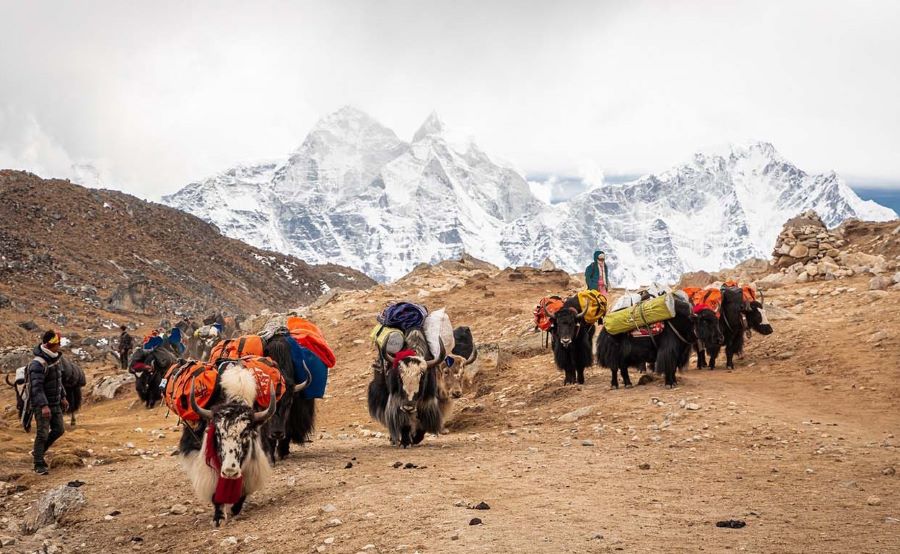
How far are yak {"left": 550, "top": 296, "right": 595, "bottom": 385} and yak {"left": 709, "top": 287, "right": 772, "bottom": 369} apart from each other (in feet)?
6.84

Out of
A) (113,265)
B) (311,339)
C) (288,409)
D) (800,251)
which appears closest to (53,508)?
(288,409)

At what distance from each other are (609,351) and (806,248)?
1199cm

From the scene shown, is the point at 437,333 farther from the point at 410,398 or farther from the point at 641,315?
the point at 641,315

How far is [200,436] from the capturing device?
6484mm

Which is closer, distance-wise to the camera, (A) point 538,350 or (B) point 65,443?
(B) point 65,443

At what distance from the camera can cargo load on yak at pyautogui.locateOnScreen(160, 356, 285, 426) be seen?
636 cm

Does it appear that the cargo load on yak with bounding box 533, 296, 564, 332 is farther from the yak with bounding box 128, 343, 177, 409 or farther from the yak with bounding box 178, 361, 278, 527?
the yak with bounding box 128, 343, 177, 409

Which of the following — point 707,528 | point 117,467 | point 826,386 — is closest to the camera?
point 707,528

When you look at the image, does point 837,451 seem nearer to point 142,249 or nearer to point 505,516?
point 505,516

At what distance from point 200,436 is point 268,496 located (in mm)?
748

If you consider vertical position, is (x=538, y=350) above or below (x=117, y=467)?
above

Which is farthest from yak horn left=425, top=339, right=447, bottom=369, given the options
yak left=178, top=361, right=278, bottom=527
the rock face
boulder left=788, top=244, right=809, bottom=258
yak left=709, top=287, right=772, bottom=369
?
boulder left=788, top=244, right=809, bottom=258

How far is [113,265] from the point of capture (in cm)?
5494

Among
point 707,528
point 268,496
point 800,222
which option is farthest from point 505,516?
point 800,222
